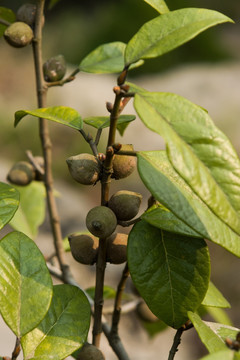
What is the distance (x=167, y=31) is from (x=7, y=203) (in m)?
0.26

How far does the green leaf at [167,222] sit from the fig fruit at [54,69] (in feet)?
1.26

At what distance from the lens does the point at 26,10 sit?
32.7 inches

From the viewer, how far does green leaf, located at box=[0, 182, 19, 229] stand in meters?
0.60

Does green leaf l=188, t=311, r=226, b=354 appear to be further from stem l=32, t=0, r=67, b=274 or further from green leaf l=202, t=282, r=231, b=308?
stem l=32, t=0, r=67, b=274

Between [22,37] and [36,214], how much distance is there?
1.59 ft

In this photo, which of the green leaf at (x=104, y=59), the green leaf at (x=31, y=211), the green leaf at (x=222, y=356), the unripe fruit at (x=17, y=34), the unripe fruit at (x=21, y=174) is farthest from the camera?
the green leaf at (x=31, y=211)

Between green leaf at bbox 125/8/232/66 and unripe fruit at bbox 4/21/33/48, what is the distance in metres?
0.31

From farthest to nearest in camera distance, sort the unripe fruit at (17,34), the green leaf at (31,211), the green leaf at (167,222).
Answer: the green leaf at (31,211)
the unripe fruit at (17,34)
the green leaf at (167,222)

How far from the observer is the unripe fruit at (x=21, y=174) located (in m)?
1.01

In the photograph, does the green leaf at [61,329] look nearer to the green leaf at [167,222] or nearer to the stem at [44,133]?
the green leaf at [167,222]

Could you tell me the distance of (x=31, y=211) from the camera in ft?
3.93

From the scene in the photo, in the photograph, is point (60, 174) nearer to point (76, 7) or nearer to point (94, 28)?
point (94, 28)

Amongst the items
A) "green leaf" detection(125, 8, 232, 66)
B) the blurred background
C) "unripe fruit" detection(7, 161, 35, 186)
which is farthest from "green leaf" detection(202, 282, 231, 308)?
the blurred background

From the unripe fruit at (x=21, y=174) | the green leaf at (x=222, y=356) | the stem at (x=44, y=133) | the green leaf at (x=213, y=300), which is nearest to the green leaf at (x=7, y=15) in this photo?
the stem at (x=44, y=133)
